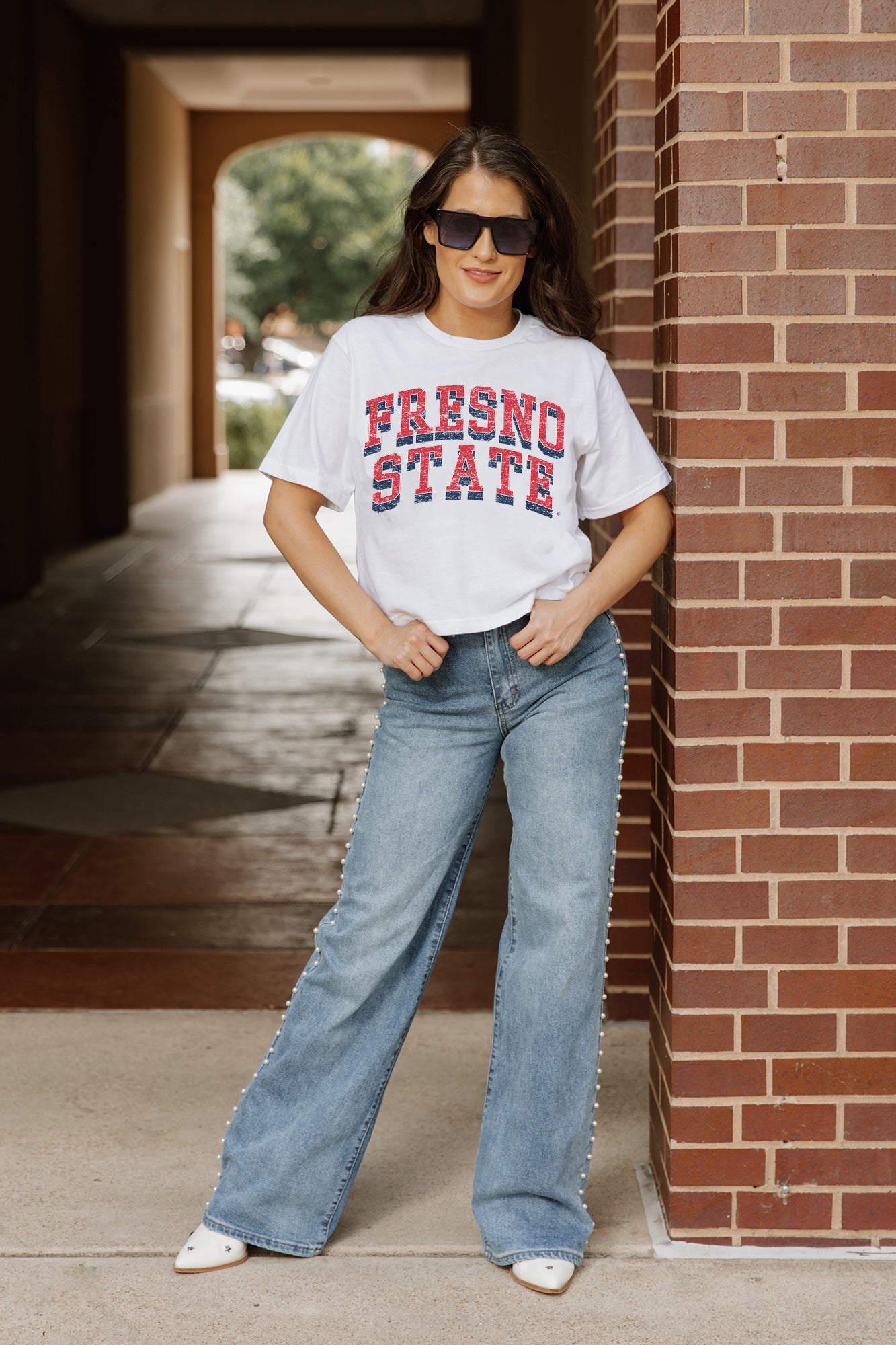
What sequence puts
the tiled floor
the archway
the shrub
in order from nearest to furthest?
the tiled floor → the archway → the shrub

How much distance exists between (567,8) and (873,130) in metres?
5.38

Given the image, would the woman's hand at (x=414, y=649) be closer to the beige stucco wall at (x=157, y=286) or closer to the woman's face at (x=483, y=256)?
the woman's face at (x=483, y=256)

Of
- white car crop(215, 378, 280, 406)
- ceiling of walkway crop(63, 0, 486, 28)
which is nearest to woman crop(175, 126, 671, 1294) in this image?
ceiling of walkway crop(63, 0, 486, 28)

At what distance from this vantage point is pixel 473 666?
8.56ft

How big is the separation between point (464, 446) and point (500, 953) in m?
0.83

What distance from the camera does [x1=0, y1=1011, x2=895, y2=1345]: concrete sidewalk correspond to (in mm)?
2576

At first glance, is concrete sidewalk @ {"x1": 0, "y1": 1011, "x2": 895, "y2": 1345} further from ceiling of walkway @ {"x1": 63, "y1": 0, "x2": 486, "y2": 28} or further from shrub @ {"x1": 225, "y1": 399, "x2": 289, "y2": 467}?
shrub @ {"x1": 225, "y1": 399, "x2": 289, "y2": 467}

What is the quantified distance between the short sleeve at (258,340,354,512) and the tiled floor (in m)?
1.82

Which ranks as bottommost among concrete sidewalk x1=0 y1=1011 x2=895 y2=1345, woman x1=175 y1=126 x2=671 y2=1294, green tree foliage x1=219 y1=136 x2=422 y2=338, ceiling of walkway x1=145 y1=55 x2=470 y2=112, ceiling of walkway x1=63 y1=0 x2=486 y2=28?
concrete sidewalk x1=0 y1=1011 x2=895 y2=1345

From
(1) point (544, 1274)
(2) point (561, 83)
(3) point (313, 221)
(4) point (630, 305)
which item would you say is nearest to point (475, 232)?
(4) point (630, 305)

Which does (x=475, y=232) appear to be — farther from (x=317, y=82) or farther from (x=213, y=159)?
(x=213, y=159)

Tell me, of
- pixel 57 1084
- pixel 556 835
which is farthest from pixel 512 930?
pixel 57 1084

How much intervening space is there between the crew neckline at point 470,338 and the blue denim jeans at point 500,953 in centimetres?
43

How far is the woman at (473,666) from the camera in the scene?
2.55 meters
